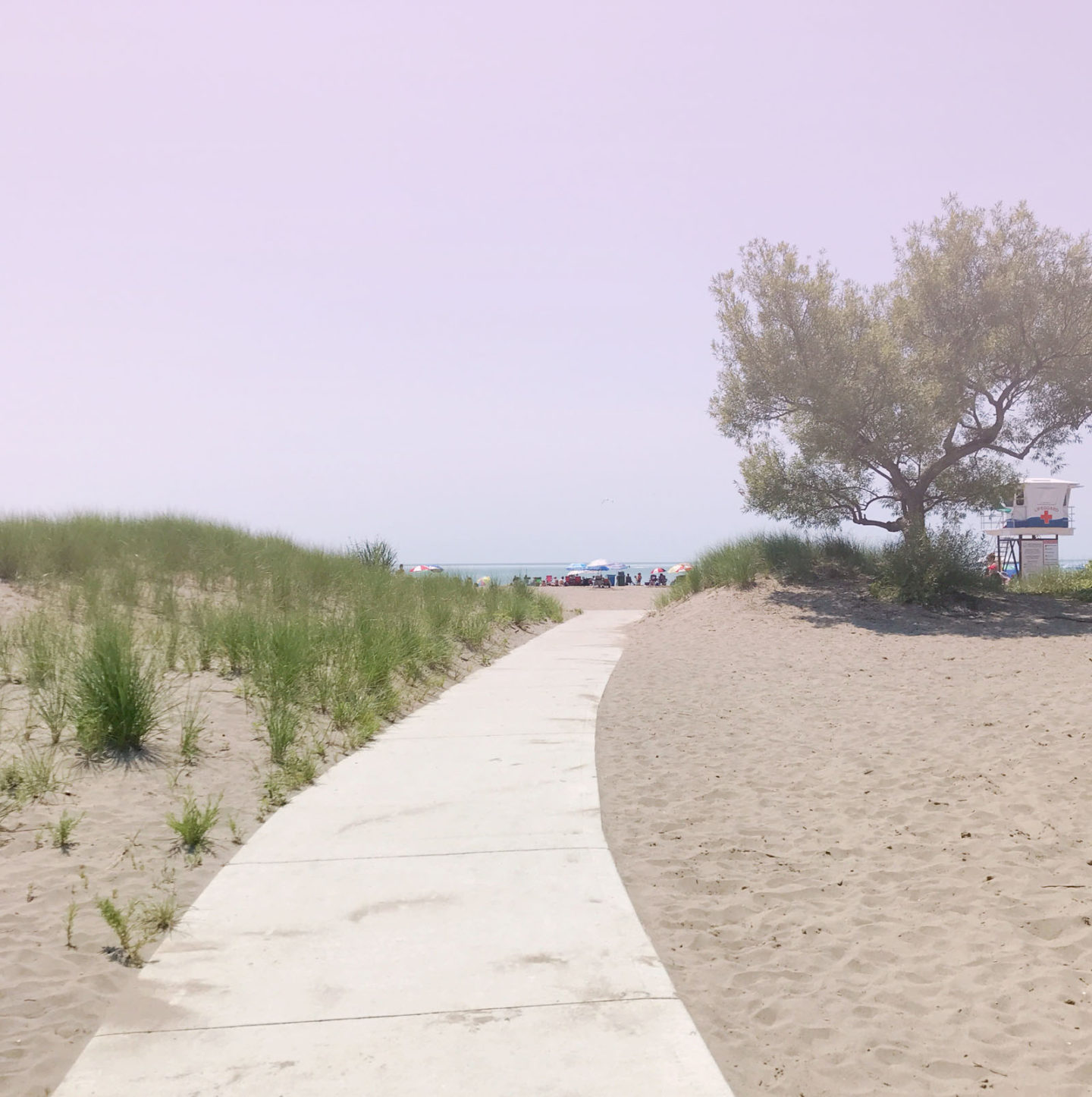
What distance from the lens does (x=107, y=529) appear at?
14.8 meters

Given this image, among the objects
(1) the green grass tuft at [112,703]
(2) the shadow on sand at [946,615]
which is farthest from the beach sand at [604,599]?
(1) the green grass tuft at [112,703]

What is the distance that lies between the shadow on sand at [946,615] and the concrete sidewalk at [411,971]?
12.2 metres

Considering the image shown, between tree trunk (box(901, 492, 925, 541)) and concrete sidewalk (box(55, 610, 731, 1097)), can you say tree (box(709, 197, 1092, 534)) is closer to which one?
tree trunk (box(901, 492, 925, 541))

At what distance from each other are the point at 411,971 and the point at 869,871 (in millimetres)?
2756

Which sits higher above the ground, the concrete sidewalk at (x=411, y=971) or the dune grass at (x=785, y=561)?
the dune grass at (x=785, y=561)

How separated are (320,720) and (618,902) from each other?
4654 millimetres

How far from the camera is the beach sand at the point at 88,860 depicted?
3.50 m

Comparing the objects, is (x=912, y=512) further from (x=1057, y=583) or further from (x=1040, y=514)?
(x=1040, y=514)

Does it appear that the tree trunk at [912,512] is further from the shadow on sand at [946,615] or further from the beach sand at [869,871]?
the beach sand at [869,871]

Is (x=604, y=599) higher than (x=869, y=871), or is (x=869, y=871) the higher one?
(x=604, y=599)

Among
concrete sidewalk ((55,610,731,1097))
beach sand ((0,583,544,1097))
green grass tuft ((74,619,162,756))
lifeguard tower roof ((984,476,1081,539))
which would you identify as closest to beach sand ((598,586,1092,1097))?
concrete sidewalk ((55,610,731,1097))

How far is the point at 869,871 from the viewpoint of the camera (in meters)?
5.06

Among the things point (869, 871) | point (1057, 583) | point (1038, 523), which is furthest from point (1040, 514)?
point (869, 871)

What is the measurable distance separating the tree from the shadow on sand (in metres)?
2.24
